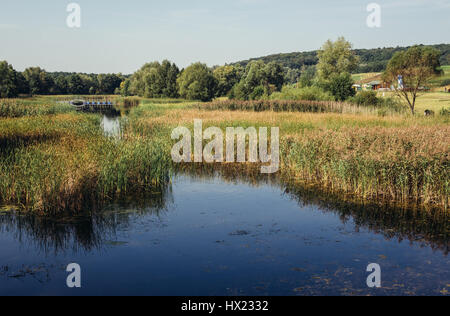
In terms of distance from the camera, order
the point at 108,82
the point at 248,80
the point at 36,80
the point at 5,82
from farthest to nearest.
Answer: the point at 108,82
the point at 36,80
the point at 248,80
the point at 5,82

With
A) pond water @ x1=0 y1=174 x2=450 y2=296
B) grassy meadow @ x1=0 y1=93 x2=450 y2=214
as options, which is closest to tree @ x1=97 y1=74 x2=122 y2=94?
grassy meadow @ x1=0 y1=93 x2=450 y2=214

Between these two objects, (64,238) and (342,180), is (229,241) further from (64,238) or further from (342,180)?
(342,180)

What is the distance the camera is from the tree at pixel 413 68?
2902cm

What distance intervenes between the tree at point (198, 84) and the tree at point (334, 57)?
60.8ft

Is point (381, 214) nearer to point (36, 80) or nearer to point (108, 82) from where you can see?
point (36, 80)

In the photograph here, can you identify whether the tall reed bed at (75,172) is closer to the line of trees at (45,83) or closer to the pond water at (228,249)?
the pond water at (228,249)

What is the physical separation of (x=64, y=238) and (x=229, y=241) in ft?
12.3

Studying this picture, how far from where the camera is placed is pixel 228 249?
858 centimetres

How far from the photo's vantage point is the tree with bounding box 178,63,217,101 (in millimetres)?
64562

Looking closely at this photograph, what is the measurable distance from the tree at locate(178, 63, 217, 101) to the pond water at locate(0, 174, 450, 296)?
53.7m

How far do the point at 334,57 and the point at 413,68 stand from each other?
3829 centimetres

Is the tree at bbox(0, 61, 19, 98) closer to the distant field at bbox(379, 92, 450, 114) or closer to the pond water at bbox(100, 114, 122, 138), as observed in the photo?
the pond water at bbox(100, 114, 122, 138)

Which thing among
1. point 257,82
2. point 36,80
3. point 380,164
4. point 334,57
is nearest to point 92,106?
point 36,80

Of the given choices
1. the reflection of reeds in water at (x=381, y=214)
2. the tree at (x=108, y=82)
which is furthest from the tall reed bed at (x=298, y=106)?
the tree at (x=108, y=82)
